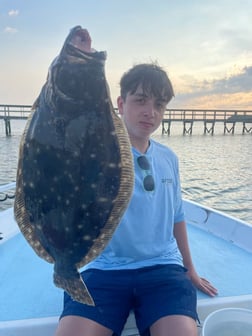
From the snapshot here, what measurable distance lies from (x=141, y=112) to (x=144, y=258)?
103 centimetres

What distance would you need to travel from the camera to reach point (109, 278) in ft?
7.64

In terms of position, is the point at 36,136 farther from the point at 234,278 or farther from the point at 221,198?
the point at 221,198

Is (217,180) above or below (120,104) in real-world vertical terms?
below

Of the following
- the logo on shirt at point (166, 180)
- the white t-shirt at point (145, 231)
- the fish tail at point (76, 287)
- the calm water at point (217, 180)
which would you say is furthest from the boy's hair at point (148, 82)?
the calm water at point (217, 180)

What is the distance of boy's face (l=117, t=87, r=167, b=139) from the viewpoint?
2.43 meters

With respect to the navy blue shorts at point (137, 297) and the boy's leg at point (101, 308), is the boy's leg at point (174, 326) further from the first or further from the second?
the boy's leg at point (101, 308)

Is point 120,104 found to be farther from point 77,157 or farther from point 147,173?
point 77,157

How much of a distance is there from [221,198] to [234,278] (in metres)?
9.76

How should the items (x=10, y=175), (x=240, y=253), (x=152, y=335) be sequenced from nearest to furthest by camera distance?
1. (x=152, y=335)
2. (x=240, y=253)
3. (x=10, y=175)

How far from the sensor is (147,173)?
2.52 metres

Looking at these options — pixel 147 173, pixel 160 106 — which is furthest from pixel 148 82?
pixel 147 173

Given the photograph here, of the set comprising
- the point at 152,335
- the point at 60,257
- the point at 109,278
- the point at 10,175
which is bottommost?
the point at 10,175

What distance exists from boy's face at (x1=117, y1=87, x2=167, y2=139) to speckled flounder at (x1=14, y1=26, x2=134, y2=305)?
965 millimetres

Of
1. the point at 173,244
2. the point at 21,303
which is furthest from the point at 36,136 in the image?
the point at 21,303
